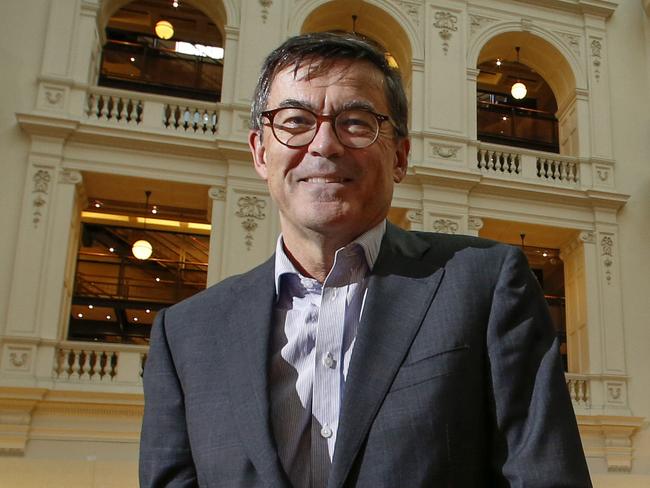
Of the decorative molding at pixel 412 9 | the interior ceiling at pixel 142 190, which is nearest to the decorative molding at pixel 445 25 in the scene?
the decorative molding at pixel 412 9

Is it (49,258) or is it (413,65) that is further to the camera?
(413,65)

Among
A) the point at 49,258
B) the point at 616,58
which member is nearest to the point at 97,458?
the point at 49,258

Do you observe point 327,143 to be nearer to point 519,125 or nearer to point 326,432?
point 326,432

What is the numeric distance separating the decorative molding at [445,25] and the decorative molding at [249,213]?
4.55 metres

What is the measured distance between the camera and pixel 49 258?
1103 centimetres

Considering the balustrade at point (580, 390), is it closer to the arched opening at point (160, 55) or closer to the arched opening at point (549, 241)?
the arched opening at point (549, 241)

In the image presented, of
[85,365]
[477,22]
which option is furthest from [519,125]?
[85,365]

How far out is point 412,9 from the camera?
45.6ft

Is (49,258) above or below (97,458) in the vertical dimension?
above

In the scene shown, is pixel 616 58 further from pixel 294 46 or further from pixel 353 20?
pixel 294 46

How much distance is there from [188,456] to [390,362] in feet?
1.71

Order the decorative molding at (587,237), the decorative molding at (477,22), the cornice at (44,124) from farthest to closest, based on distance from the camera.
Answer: the decorative molding at (477,22), the decorative molding at (587,237), the cornice at (44,124)

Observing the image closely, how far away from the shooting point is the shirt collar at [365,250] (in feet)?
5.55

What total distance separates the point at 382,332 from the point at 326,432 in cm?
23
